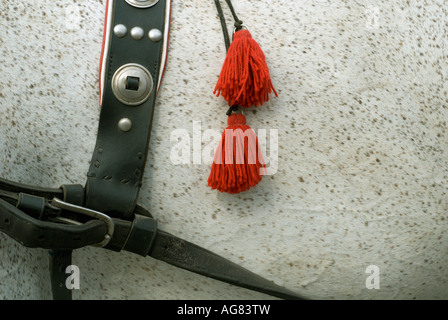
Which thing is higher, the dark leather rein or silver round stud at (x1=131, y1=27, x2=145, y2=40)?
silver round stud at (x1=131, y1=27, x2=145, y2=40)

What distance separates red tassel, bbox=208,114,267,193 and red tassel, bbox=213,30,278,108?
35mm

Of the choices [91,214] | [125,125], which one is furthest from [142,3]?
[91,214]

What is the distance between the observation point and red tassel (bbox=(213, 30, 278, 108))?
67 cm

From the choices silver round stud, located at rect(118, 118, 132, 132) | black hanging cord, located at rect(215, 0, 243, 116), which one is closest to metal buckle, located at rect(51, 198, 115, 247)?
silver round stud, located at rect(118, 118, 132, 132)

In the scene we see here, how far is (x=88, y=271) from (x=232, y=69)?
1.26 feet

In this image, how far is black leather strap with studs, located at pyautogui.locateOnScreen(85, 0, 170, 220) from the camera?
0.68 metres

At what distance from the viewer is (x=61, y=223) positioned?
673 mm

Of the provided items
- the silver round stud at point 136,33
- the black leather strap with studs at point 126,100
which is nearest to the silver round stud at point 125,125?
the black leather strap with studs at point 126,100

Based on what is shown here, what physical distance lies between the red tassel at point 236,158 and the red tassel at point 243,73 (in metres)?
0.03

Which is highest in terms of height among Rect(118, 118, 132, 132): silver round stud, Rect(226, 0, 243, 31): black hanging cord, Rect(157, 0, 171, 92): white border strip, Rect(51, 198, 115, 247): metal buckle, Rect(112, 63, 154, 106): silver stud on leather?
Rect(226, 0, 243, 31): black hanging cord

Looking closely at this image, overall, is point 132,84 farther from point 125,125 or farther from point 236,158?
point 236,158

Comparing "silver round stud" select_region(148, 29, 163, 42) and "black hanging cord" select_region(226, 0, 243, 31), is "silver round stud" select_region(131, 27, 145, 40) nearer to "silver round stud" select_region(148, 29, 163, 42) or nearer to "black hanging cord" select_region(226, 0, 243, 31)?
"silver round stud" select_region(148, 29, 163, 42)

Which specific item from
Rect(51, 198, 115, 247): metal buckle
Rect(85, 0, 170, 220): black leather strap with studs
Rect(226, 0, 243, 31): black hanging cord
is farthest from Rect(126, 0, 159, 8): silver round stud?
Rect(51, 198, 115, 247): metal buckle

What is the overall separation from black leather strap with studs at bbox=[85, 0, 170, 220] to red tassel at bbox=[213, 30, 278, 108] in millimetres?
97
